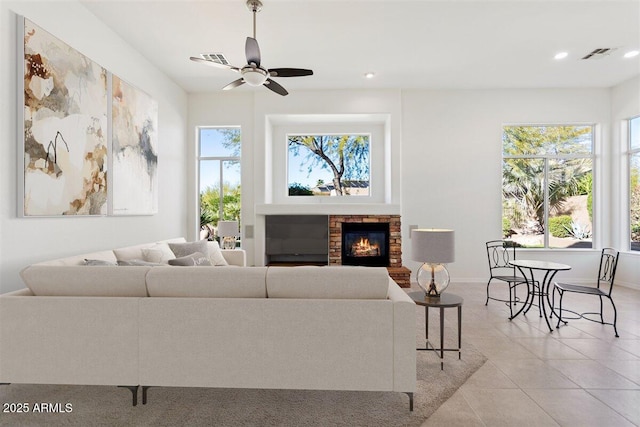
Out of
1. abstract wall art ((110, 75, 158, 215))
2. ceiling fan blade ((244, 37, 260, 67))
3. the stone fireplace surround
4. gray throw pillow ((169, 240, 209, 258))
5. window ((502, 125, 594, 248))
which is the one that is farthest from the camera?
window ((502, 125, 594, 248))

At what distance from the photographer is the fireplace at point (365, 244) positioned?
588cm

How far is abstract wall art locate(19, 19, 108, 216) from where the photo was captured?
2.71 m

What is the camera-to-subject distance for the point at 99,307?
1990 millimetres

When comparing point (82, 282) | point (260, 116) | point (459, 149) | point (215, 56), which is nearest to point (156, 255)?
point (82, 282)

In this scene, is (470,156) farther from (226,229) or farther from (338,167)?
(226,229)

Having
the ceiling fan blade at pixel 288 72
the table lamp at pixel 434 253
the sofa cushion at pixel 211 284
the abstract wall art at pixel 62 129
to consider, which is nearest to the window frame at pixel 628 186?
the table lamp at pixel 434 253

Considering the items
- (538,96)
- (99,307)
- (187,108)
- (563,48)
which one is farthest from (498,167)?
(99,307)

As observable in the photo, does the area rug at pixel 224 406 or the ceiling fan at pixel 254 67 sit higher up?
the ceiling fan at pixel 254 67

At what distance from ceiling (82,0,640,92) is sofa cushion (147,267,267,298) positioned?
9.13 ft

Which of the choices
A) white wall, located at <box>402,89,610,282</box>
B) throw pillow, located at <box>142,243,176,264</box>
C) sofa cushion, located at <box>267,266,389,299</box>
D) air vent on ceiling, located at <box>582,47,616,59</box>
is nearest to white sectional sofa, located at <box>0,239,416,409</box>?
sofa cushion, located at <box>267,266,389,299</box>

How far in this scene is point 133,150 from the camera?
13.7 feet

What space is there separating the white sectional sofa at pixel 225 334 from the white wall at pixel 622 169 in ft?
18.5

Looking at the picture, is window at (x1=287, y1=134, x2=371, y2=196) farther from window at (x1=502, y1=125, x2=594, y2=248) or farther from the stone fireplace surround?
window at (x1=502, y1=125, x2=594, y2=248)

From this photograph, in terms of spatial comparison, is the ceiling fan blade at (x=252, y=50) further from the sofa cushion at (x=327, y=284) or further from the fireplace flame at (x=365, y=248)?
the fireplace flame at (x=365, y=248)
